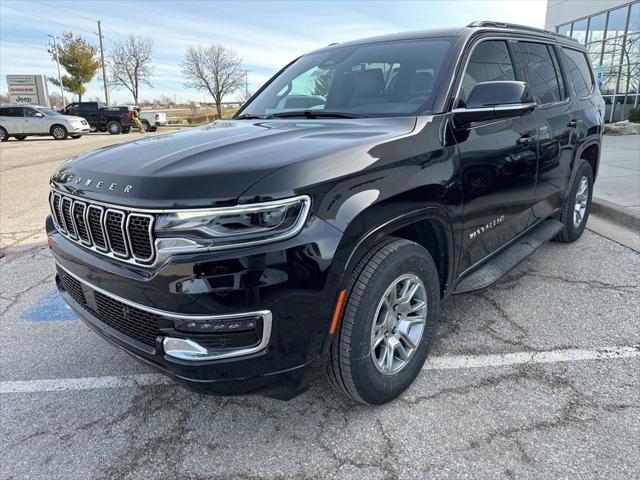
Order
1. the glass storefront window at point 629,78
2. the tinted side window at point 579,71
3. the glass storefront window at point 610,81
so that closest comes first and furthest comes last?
the tinted side window at point 579,71 → the glass storefront window at point 629,78 → the glass storefront window at point 610,81

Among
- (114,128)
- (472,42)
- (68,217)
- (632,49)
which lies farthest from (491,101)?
(114,128)

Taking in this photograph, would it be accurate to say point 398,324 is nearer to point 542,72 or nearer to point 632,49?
point 542,72

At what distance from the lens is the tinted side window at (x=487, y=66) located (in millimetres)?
2904

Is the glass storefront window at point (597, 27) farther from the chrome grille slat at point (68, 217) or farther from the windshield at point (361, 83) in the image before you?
the chrome grille slat at point (68, 217)

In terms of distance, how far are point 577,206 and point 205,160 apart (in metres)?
4.22

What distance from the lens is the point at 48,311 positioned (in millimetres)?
3744

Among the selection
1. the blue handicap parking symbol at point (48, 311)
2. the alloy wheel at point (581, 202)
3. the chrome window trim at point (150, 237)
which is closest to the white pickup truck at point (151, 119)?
the blue handicap parking symbol at point (48, 311)

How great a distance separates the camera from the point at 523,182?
330 cm

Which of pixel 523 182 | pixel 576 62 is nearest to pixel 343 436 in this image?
pixel 523 182

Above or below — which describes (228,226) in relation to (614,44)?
below

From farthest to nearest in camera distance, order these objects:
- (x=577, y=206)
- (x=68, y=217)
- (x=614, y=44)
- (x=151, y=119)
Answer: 1. (x=151, y=119)
2. (x=614, y=44)
3. (x=577, y=206)
4. (x=68, y=217)

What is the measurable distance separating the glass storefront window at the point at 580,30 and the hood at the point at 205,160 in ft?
74.7

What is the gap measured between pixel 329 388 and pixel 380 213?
113 cm

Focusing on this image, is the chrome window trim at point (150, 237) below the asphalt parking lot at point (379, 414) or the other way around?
the other way around
